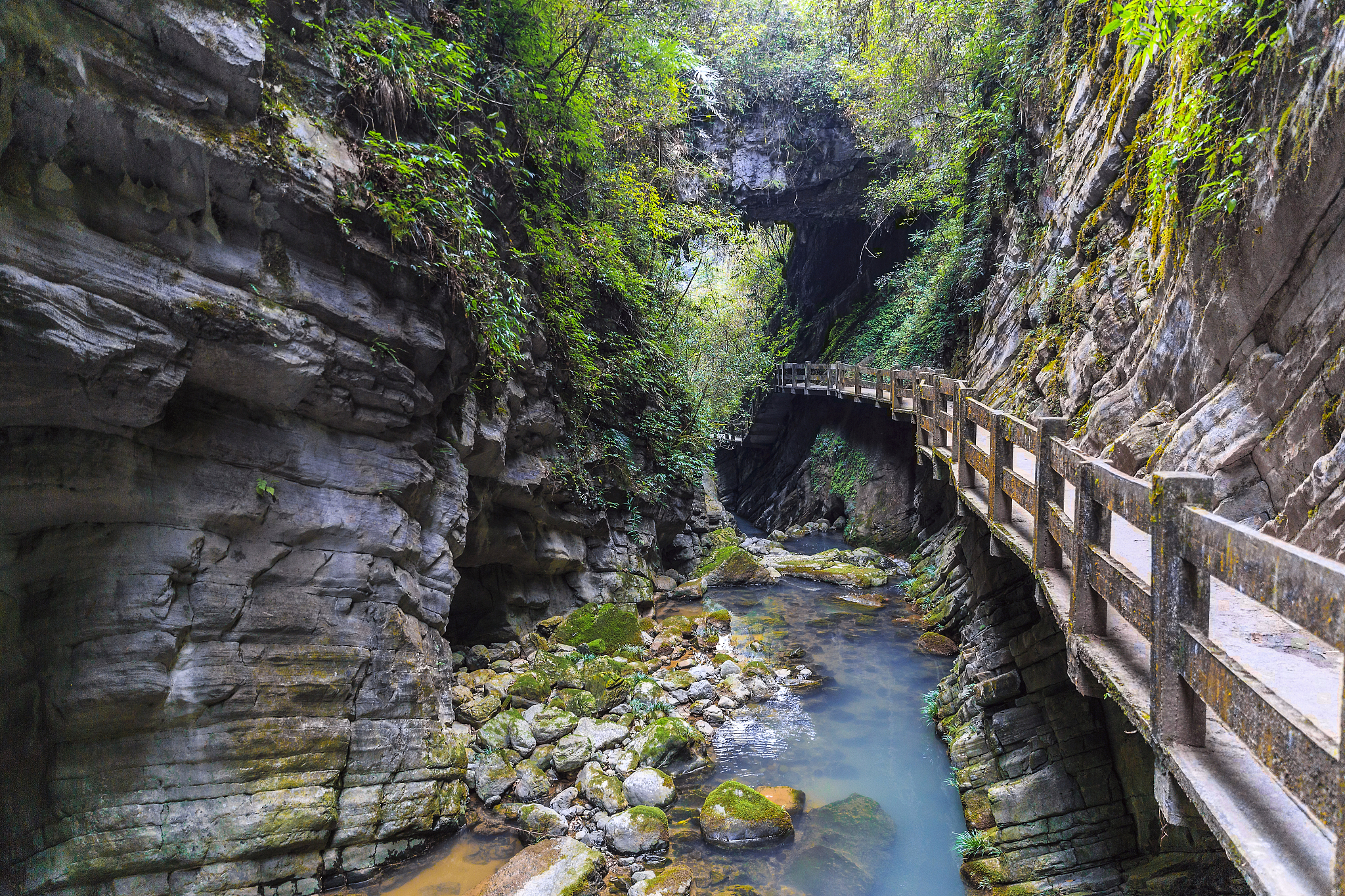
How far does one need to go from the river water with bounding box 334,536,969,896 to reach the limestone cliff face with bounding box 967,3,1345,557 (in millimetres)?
3863

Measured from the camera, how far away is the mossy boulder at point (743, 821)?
604cm

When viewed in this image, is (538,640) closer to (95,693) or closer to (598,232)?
(95,693)

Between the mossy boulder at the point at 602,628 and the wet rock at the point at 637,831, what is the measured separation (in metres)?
3.71

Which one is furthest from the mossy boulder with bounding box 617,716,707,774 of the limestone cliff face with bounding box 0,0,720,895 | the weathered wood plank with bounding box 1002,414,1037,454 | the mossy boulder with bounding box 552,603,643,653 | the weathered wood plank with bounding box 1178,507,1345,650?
the weathered wood plank with bounding box 1178,507,1345,650

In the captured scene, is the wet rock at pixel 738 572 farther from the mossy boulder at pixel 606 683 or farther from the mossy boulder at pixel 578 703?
the mossy boulder at pixel 578 703

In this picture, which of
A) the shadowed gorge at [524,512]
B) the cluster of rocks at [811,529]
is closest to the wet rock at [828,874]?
the shadowed gorge at [524,512]

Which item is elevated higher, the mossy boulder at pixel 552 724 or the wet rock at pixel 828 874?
the mossy boulder at pixel 552 724

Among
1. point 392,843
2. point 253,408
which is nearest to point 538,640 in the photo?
point 392,843

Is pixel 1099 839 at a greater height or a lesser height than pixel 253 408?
lesser

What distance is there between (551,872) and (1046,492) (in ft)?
15.9

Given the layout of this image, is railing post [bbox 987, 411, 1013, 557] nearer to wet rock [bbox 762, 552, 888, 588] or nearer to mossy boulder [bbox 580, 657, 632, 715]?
mossy boulder [bbox 580, 657, 632, 715]

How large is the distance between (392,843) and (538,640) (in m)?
4.12

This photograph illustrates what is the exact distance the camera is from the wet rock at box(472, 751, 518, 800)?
21.3 feet

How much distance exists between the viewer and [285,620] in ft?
17.8
